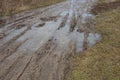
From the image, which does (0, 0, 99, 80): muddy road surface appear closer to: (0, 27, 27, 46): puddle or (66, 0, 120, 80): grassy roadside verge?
(0, 27, 27, 46): puddle

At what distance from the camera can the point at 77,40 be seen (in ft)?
36.7

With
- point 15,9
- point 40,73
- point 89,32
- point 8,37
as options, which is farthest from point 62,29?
point 15,9

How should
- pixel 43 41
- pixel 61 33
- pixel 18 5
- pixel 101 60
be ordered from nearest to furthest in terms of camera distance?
pixel 101 60 < pixel 43 41 < pixel 61 33 < pixel 18 5

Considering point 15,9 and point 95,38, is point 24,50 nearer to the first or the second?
point 95,38

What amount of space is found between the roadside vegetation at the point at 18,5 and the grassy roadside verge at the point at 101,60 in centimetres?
729

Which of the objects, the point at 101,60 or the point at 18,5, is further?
the point at 18,5

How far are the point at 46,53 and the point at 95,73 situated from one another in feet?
7.94

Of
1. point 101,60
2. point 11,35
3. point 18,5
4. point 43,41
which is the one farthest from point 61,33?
point 18,5

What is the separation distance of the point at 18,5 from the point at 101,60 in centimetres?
1156

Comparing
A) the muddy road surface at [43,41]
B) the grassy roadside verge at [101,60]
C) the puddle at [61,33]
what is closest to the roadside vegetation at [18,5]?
the muddy road surface at [43,41]

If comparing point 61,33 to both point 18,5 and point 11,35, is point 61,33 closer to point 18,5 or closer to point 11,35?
point 11,35

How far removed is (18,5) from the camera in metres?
19.2

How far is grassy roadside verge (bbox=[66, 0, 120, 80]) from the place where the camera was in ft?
26.1

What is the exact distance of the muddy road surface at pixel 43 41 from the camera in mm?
8289
